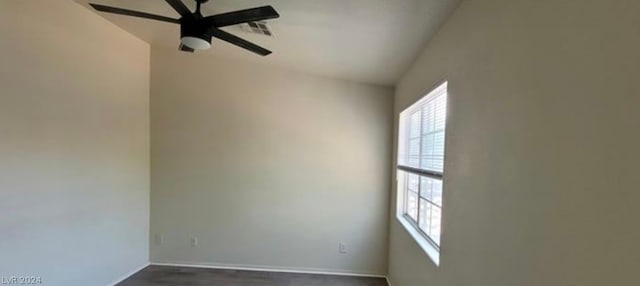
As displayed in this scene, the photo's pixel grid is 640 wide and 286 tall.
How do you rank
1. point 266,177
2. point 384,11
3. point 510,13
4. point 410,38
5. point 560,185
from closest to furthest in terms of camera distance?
Answer: point 560,185 → point 510,13 → point 384,11 → point 410,38 → point 266,177

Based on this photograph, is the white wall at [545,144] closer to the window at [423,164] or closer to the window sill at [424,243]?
the window sill at [424,243]

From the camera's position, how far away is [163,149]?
400 cm

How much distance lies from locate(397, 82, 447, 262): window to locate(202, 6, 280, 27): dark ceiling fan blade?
1.13 m

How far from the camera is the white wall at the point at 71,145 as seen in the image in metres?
2.44

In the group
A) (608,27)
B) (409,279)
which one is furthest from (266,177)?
(608,27)

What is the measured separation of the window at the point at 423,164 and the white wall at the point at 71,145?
302 cm

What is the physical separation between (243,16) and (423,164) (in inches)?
68.6

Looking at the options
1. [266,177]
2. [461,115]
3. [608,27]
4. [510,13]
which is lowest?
[266,177]

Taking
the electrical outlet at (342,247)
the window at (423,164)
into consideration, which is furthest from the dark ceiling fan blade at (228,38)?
the electrical outlet at (342,247)

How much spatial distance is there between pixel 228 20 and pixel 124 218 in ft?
9.23

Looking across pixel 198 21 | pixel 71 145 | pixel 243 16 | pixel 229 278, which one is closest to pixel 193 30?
pixel 198 21

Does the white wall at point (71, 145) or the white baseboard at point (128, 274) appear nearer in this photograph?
the white wall at point (71, 145)

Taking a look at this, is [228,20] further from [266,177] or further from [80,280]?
[80,280]

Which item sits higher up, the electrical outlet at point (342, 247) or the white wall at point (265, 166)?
the white wall at point (265, 166)
